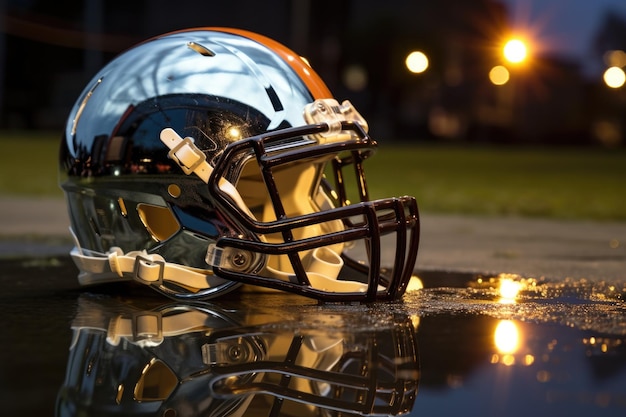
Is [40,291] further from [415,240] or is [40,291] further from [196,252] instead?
[415,240]

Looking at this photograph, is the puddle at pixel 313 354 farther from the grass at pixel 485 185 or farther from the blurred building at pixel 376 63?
the blurred building at pixel 376 63

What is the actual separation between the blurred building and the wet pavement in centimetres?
3520

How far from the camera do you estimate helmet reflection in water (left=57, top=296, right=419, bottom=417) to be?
8.63 feet

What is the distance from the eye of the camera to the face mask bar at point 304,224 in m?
3.73

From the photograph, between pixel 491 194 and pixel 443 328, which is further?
pixel 491 194

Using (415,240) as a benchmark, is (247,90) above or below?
above

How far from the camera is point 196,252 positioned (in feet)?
13.1

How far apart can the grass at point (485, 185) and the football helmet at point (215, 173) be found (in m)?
5.21

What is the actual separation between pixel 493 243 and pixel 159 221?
116 inches

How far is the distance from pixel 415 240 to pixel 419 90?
38.4 metres

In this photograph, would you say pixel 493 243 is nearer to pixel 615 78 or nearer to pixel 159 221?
pixel 159 221

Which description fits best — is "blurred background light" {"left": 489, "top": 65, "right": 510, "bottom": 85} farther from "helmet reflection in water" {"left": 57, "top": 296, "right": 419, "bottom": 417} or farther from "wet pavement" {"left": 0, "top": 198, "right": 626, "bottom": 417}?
"helmet reflection in water" {"left": 57, "top": 296, "right": 419, "bottom": 417}

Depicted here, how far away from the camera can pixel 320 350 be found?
3.20 meters

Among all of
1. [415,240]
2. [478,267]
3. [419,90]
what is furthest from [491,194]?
[419,90]
